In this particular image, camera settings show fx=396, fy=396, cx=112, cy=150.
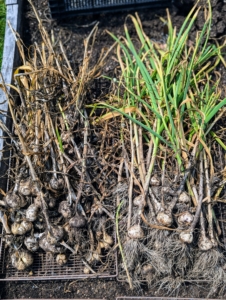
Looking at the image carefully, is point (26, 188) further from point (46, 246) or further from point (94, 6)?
point (94, 6)

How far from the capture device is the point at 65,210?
2.04 meters

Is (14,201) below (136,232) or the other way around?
the other way around

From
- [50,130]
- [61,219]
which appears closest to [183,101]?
[50,130]

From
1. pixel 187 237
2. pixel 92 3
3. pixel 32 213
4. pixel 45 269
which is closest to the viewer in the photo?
pixel 187 237

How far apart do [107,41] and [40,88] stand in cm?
80

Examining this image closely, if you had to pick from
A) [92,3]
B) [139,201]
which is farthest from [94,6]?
[139,201]

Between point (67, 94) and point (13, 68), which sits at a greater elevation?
point (13, 68)

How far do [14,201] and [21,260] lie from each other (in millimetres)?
315

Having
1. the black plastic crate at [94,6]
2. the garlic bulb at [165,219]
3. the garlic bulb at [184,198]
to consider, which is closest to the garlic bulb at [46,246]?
the garlic bulb at [165,219]

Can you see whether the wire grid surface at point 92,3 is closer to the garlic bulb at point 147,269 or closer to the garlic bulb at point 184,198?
the garlic bulb at point 184,198

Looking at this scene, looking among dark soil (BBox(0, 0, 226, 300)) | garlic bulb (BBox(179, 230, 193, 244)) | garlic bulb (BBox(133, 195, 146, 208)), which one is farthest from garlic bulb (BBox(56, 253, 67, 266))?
dark soil (BBox(0, 0, 226, 300))

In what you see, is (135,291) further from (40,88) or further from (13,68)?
(13,68)

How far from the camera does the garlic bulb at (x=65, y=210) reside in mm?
2026

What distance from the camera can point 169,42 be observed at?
7.86 feet
